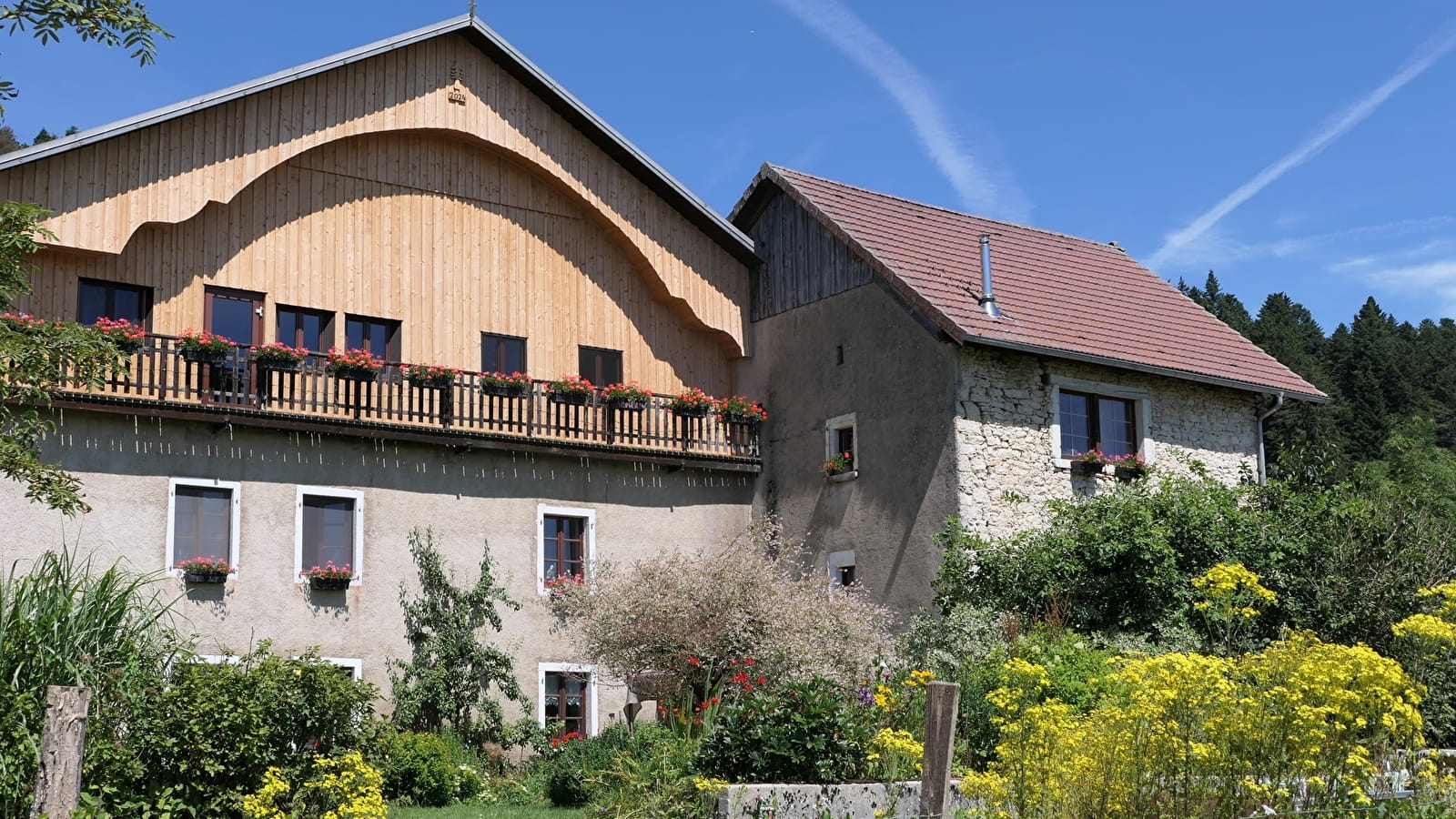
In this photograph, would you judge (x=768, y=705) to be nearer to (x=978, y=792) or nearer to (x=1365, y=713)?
(x=978, y=792)

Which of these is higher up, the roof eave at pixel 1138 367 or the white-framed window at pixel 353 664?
the roof eave at pixel 1138 367

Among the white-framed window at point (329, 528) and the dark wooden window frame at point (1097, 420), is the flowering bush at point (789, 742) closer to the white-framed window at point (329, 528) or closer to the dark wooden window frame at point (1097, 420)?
the white-framed window at point (329, 528)

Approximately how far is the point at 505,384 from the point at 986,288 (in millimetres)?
6986

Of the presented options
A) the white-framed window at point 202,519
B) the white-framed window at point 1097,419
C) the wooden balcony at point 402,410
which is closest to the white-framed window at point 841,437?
the wooden balcony at point 402,410

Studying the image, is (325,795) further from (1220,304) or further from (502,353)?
(1220,304)

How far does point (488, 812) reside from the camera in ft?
48.3

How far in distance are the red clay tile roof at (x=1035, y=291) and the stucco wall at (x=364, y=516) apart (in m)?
4.53

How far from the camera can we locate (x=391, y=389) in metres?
19.3

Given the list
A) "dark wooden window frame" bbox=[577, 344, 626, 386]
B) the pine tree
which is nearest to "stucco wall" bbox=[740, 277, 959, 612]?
"dark wooden window frame" bbox=[577, 344, 626, 386]

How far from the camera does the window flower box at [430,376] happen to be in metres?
19.1

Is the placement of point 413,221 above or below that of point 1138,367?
above

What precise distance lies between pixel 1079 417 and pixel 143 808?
14.4 metres

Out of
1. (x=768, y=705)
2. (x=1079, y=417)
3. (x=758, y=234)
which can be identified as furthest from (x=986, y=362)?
(x=768, y=705)

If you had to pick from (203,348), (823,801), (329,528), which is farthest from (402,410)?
(823,801)
